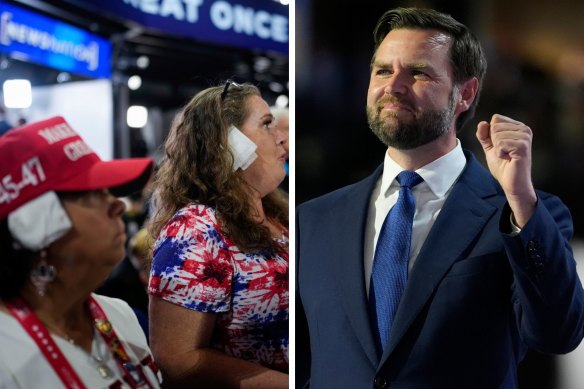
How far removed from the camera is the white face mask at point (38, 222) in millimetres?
2418

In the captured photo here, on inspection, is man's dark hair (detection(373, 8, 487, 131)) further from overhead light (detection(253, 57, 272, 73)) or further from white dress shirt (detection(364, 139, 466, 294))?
overhead light (detection(253, 57, 272, 73))

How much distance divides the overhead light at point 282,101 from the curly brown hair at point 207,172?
0.18 metres

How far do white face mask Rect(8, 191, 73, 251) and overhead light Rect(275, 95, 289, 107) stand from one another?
0.94 meters

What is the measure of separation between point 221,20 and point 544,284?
4.88ft

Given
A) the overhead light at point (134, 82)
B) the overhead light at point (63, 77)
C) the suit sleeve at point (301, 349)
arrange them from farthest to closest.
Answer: the suit sleeve at point (301, 349) < the overhead light at point (134, 82) < the overhead light at point (63, 77)

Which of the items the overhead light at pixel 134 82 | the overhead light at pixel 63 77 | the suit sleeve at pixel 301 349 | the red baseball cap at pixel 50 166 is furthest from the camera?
the suit sleeve at pixel 301 349

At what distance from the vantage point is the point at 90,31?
8.89 ft

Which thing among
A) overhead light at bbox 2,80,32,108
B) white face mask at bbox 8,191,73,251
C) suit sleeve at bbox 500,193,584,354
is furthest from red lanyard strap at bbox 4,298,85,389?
suit sleeve at bbox 500,193,584,354

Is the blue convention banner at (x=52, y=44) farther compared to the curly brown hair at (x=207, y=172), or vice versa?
the curly brown hair at (x=207, y=172)

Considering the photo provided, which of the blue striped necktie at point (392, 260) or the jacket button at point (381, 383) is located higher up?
the blue striped necktie at point (392, 260)

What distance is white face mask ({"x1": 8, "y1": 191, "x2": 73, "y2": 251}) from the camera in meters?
2.42

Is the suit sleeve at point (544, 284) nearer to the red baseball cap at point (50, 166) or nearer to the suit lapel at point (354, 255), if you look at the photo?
the suit lapel at point (354, 255)

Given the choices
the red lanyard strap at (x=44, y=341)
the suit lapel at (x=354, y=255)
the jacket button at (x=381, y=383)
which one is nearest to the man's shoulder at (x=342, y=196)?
the suit lapel at (x=354, y=255)

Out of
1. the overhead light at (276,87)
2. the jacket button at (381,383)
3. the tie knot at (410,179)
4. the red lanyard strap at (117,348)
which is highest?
the overhead light at (276,87)
